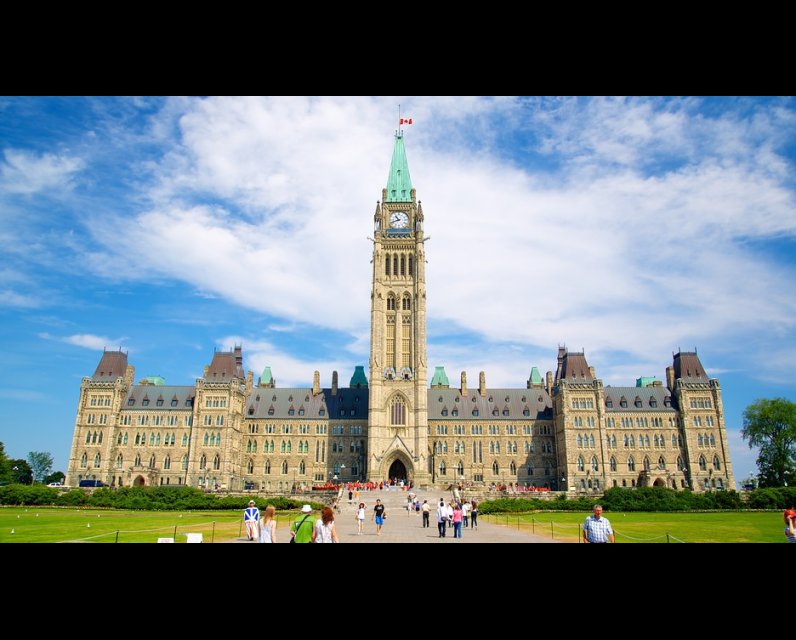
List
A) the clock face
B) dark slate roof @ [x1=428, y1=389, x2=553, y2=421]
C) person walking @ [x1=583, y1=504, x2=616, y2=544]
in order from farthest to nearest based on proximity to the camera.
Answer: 1. dark slate roof @ [x1=428, y1=389, x2=553, y2=421]
2. the clock face
3. person walking @ [x1=583, y1=504, x2=616, y2=544]

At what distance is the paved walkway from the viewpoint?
87.5 feet

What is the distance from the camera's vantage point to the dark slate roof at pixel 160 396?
90.7 m

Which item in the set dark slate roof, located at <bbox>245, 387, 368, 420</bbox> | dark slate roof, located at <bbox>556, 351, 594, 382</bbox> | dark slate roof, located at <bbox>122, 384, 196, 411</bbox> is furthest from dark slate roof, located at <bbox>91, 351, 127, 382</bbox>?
dark slate roof, located at <bbox>556, 351, 594, 382</bbox>

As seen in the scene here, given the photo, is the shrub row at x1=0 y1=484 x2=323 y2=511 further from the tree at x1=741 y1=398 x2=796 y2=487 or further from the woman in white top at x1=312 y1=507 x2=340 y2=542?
the tree at x1=741 y1=398 x2=796 y2=487

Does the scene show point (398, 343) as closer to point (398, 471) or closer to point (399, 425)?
point (399, 425)

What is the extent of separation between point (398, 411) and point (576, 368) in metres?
28.4

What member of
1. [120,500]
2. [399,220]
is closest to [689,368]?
[399,220]

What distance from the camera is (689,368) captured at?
90.8 m

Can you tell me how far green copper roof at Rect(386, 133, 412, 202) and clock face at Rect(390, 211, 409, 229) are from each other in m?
2.56

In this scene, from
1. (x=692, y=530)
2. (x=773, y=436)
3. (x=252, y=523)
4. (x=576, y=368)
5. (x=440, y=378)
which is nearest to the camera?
(x=252, y=523)
